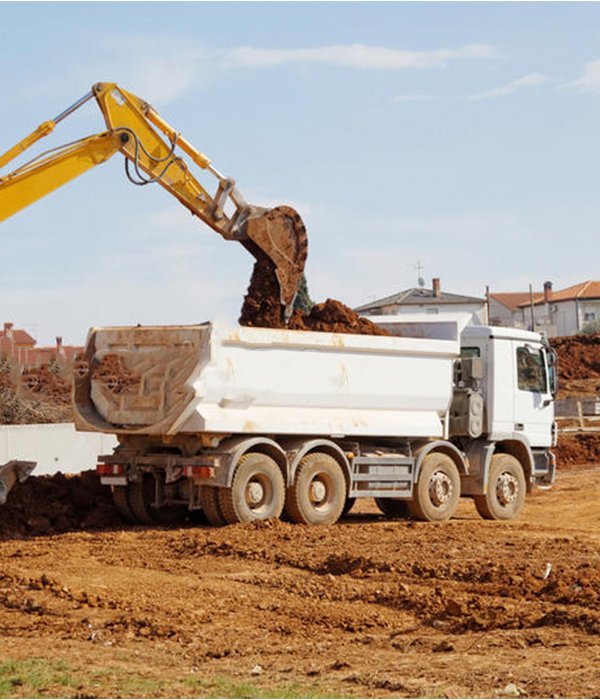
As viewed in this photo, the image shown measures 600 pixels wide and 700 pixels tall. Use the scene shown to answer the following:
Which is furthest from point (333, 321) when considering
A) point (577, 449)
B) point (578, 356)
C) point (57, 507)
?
point (578, 356)

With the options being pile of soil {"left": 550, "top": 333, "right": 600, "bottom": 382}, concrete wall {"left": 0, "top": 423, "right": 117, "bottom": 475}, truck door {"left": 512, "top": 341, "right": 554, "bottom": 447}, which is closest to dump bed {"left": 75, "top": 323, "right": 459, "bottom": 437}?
truck door {"left": 512, "top": 341, "right": 554, "bottom": 447}

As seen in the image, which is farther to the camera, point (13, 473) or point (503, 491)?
point (503, 491)

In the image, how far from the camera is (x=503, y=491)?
67.9ft

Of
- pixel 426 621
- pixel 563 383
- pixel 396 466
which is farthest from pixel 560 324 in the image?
pixel 426 621

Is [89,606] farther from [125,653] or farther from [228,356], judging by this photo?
[228,356]

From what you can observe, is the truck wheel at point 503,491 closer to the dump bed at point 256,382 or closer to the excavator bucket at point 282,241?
the dump bed at point 256,382

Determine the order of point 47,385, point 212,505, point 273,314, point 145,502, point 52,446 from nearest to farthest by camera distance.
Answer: point 212,505 < point 145,502 < point 273,314 < point 52,446 < point 47,385

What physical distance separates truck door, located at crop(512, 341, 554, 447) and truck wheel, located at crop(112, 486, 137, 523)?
20.5 ft

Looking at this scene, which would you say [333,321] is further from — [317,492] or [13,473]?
[13,473]

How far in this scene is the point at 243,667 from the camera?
940 centimetres

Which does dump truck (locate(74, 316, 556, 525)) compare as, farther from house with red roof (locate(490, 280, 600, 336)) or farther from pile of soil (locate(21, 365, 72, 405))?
house with red roof (locate(490, 280, 600, 336))

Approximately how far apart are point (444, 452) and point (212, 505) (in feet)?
13.5

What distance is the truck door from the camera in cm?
2078

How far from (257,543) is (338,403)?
298 centimetres
